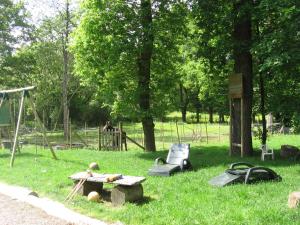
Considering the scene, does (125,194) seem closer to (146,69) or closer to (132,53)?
(132,53)

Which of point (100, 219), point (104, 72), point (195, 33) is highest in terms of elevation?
point (195, 33)

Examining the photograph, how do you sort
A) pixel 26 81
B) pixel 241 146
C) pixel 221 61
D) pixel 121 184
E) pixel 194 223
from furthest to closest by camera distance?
pixel 26 81, pixel 221 61, pixel 241 146, pixel 121 184, pixel 194 223

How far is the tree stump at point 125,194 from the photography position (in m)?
8.50

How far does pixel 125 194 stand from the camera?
27.8 feet

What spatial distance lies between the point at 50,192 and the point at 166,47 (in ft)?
32.8

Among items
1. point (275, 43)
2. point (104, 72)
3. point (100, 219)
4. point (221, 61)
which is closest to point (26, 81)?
point (104, 72)

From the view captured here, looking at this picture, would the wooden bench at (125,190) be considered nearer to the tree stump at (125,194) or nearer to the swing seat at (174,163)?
the tree stump at (125,194)

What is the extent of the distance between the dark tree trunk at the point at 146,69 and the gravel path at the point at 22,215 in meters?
9.28

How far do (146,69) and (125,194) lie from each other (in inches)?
411

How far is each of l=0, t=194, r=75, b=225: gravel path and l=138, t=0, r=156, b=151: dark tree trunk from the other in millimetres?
9282

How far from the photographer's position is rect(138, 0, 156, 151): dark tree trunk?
55.9 ft

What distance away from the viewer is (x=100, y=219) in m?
7.64

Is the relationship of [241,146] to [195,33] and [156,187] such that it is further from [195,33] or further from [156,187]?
[156,187]

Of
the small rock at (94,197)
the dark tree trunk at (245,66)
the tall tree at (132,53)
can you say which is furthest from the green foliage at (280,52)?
the small rock at (94,197)
